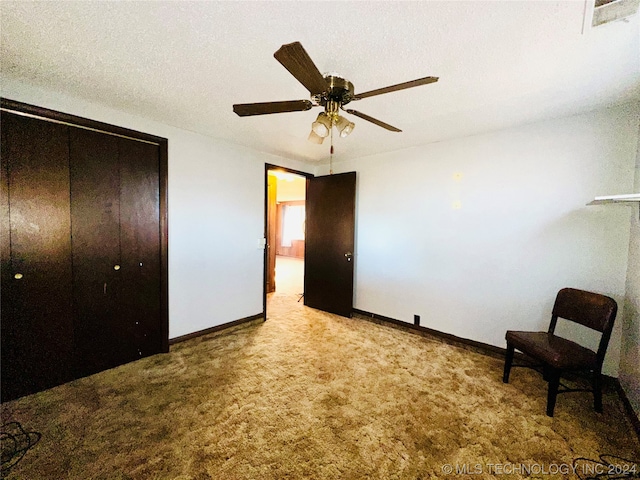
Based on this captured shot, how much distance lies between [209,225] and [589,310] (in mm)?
3770

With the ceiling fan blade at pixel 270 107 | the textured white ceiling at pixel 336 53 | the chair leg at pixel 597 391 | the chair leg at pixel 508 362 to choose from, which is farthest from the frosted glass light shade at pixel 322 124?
the chair leg at pixel 597 391

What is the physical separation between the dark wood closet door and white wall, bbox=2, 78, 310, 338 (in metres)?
0.50

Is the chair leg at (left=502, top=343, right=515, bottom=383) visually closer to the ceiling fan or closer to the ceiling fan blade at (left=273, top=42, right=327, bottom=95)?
the ceiling fan

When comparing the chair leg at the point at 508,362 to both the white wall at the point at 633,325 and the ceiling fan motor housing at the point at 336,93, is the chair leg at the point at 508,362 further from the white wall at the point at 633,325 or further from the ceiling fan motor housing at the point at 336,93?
the ceiling fan motor housing at the point at 336,93

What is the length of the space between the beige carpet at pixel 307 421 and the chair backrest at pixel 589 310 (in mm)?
598

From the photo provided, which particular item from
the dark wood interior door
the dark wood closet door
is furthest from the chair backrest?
the dark wood closet door

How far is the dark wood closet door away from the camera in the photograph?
6.34ft

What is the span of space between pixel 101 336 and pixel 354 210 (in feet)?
10.6

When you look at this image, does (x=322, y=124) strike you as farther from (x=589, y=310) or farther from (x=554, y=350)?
(x=589, y=310)

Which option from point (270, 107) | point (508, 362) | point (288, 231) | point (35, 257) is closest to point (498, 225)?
point (508, 362)

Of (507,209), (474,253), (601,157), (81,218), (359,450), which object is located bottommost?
(359,450)

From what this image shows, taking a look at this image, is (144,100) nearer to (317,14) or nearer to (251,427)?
(317,14)

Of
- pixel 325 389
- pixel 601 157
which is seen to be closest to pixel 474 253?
pixel 601 157

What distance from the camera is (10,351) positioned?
1.96 metres
